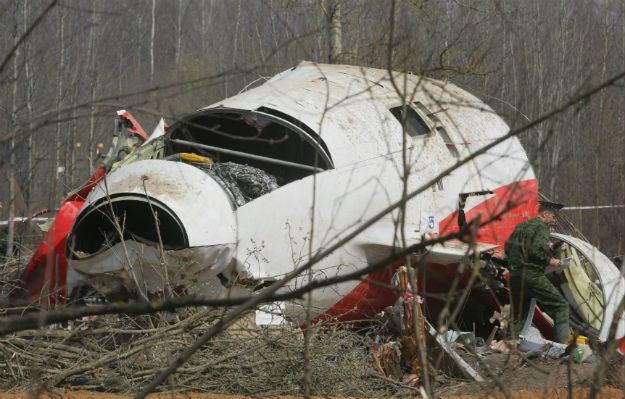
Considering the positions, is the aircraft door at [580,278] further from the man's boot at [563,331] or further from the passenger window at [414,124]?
the passenger window at [414,124]

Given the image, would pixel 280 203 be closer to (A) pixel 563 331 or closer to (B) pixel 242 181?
(B) pixel 242 181

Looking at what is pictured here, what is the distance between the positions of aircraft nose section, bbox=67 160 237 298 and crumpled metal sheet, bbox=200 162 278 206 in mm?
154

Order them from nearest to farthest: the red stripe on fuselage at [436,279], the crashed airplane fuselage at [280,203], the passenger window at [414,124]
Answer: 1. the crashed airplane fuselage at [280,203]
2. the red stripe on fuselage at [436,279]
3. the passenger window at [414,124]

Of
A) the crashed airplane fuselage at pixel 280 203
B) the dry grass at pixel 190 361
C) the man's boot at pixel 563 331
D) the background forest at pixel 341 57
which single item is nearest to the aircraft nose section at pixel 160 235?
the crashed airplane fuselage at pixel 280 203

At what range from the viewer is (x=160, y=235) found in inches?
289

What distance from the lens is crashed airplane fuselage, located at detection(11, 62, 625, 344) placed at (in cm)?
722

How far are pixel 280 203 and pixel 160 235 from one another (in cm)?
103

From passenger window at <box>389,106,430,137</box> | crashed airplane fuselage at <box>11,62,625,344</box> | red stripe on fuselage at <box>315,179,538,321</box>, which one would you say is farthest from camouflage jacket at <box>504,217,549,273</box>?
passenger window at <box>389,106,430,137</box>

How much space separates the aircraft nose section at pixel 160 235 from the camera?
7.11 metres

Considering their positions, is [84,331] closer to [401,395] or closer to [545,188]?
[401,395]

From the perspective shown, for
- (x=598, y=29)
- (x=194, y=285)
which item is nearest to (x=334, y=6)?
(x=194, y=285)

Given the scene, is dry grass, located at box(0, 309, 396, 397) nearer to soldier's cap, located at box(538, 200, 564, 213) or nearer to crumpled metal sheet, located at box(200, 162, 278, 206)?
crumpled metal sheet, located at box(200, 162, 278, 206)

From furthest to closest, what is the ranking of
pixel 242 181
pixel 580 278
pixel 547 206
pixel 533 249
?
1. pixel 580 278
2. pixel 547 206
3. pixel 533 249
4. pixel 242 181

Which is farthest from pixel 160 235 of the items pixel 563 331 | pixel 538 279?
pixel 563 331
